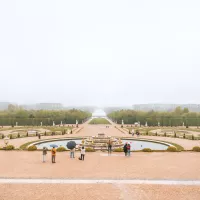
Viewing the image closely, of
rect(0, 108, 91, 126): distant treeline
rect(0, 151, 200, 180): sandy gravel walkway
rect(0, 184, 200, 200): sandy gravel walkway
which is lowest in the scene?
rect(0, 184, 200, 200): sandy gravel walkway

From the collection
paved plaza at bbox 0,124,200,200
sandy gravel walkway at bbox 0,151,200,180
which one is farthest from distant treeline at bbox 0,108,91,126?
paved plaza at bbox 0,124,200,200

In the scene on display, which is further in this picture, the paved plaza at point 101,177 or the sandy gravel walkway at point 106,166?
the sandy gravel walkway at point 106,166

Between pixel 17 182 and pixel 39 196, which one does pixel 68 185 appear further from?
pixel 17 182

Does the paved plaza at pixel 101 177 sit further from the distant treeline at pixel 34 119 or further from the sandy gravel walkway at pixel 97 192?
the distant treeline at pixel 34 119

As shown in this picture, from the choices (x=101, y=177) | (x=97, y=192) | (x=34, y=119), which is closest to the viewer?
(x=97, y=192)

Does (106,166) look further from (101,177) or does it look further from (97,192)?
(97,192)

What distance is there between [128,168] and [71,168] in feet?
13.3

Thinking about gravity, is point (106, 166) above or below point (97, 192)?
above

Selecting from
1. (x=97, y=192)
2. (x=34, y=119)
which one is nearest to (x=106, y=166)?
(x=97, y=192)

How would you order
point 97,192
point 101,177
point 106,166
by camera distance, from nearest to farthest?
1. point 97,192
2. point 101,177
3. point 106,166

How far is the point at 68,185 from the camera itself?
1244 cm

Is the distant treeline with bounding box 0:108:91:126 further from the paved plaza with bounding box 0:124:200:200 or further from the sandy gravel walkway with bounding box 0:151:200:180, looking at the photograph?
the paved plaza with bounding box 0:124:200:200

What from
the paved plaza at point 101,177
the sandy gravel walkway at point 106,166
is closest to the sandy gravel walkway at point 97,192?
the paved plaza at point 101,177

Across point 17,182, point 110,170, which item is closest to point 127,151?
point 110,170
